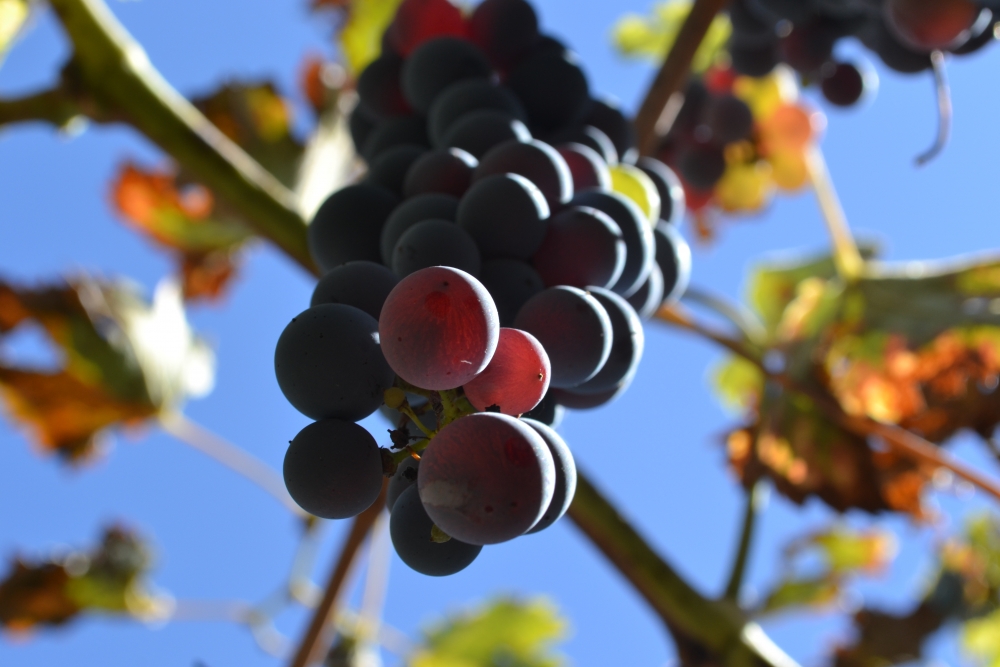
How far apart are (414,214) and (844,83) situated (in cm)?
87

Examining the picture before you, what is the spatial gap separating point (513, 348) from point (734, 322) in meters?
1.13

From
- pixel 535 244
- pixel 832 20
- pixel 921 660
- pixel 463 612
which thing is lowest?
pixel 463 612

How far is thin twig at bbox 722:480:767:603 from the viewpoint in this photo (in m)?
1.07

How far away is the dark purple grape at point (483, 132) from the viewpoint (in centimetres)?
67

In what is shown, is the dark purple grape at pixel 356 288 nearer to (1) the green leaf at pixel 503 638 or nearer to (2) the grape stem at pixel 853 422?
(2) the grape stem at pixel 853 422

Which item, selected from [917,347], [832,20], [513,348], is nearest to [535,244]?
[513,348]

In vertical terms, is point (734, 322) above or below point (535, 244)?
below

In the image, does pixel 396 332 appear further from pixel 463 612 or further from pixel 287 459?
pixel 463 612

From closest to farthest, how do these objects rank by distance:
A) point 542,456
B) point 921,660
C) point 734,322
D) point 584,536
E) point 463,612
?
point 542,456, point 584,536, point 921,660, point 734,322, point 463,612

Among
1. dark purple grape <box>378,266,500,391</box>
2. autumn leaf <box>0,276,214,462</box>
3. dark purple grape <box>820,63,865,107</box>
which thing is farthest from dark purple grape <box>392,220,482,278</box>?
autumn leaf <box>0,276,214,462</box>

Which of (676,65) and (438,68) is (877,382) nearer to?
(676,65)

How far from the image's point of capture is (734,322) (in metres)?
1.47

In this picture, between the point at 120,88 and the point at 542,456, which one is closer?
the point at 542,456

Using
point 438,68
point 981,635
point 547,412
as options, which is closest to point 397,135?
point 438,68
